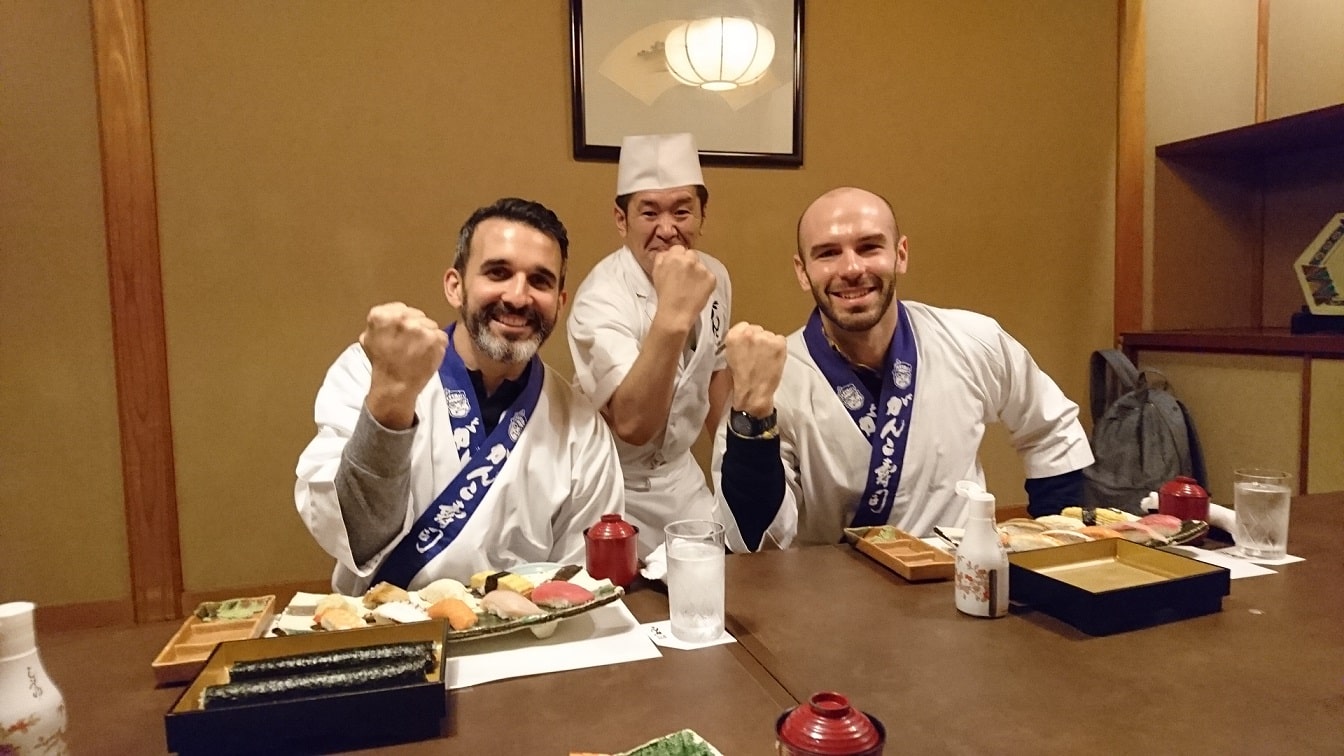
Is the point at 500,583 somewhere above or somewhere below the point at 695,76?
below

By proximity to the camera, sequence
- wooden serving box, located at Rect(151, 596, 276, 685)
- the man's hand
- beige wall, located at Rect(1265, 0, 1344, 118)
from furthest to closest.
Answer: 1. beige wall, located at Rect(1265, 0, 1344, 118)
2. the man's hand
3. wooden serving box, located at Rect(151, 596, 276, 685)

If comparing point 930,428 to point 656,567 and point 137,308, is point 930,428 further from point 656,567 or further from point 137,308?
point 137,308

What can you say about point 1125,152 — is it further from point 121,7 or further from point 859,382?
point 121,7

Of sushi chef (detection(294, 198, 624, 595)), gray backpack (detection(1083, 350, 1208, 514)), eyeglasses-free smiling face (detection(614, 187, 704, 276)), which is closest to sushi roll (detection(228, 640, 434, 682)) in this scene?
sushi chef (detection(294, 198, 624, 595))

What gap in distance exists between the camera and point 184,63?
103 inches

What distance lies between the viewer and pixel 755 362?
157cm

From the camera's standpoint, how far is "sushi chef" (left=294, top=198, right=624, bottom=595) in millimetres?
1329

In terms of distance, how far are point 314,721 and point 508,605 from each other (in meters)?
0.32

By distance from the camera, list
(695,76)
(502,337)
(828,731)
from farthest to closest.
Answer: (695,76) → (502,337) → (828,731)

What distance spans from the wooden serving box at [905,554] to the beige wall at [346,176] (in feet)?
5.68

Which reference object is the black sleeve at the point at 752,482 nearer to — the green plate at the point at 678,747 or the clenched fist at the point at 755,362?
the clenched fist at the point at 755,362

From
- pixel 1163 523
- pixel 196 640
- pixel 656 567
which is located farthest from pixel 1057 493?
pixel 196 640

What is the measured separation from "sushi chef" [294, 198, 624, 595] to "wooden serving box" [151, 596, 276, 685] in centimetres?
25

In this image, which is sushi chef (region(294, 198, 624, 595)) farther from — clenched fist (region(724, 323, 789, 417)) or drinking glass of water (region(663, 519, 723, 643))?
drinking glass of water (region(663, 519, 723, 643))
